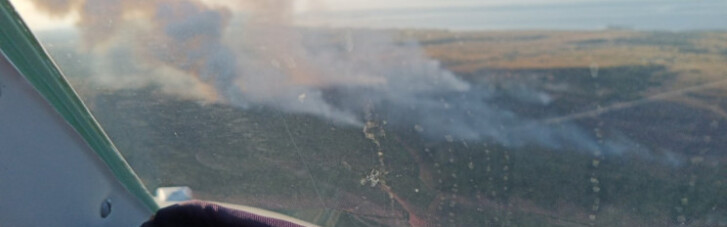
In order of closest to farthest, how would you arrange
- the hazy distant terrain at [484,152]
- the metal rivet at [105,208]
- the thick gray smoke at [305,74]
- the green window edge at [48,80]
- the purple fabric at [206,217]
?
the green window edge at [48,80] < the purple fabric at [206,217] < the metal rivet at [105,208] < the hazy distant terrain at [484,152] < the thick gray smoke at [305,74]

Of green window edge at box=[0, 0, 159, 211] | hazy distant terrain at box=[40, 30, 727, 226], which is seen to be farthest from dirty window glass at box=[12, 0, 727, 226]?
green window edge at box=[0, 0, 159, 211]

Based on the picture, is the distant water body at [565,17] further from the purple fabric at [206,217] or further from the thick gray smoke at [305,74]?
the purple fabric at [206,217]

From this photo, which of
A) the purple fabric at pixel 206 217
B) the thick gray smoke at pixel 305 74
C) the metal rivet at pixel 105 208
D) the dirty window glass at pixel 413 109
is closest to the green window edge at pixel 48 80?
the metal rivet at pixel 105 208

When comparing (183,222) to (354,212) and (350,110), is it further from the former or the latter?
(350,110)

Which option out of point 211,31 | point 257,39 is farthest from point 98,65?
point 257,39

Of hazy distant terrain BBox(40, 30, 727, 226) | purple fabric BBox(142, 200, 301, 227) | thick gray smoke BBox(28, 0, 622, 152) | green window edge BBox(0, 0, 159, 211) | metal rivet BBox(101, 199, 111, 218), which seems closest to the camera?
green window edge BBox(0, 0, 159, 211)

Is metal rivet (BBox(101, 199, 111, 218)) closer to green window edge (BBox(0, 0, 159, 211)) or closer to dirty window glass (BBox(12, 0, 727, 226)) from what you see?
green window edge (BBox(0, 0, 159, 211))
